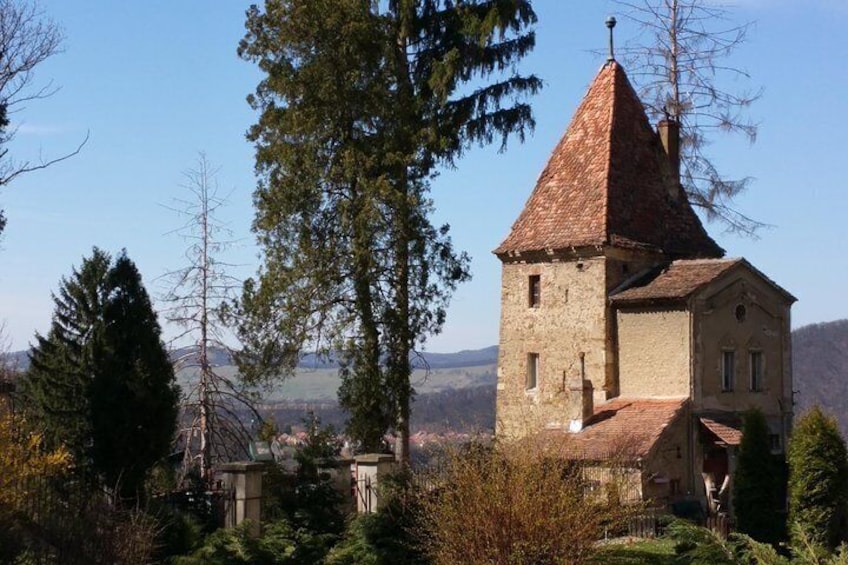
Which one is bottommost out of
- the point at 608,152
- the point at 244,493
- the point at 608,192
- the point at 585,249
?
the point at 244,493

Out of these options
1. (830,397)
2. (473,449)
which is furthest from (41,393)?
(830,397)

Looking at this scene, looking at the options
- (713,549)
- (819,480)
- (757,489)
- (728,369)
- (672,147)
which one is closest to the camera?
(713,549)

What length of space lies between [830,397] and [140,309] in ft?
322

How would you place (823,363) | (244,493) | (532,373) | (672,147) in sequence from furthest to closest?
1. (823,363)
2. (672,147)
3. (532,373)
4. (244,493)

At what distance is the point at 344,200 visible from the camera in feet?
95.5

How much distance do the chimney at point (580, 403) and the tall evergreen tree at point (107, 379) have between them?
10.4 m

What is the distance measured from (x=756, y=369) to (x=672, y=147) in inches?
263

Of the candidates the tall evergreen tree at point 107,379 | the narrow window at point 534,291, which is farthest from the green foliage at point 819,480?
the tall evergreen tree at point 107,379

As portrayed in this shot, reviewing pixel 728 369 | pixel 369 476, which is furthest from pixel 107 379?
pixel 728 369

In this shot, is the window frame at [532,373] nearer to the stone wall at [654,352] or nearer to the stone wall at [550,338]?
the stone wall at [550,338]

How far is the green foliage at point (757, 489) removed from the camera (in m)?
25.5

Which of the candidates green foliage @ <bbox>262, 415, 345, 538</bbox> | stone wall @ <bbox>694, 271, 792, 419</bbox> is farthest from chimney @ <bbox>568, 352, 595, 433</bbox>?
green foliage @ <bbox>262, 415, 345, 538</bbox>

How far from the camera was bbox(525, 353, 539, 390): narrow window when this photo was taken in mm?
31906

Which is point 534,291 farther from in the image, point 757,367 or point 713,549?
point 713,549
